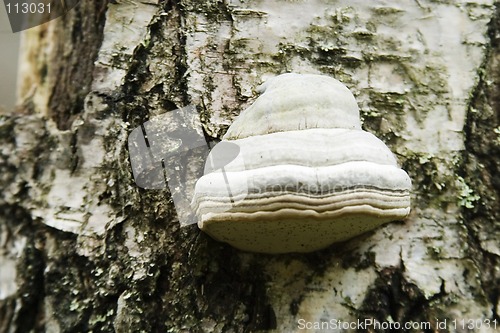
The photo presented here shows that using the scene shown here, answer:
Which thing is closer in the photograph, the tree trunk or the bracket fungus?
the bracket fungus

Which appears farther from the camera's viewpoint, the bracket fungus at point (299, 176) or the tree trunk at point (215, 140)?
the tree trunk at point (215, 140)

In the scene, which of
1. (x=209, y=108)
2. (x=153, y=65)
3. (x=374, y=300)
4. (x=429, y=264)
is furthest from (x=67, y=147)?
(x=429, y=264)

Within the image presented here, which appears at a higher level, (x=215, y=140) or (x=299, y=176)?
(x=299, y=176)

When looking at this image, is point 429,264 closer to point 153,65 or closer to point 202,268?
point 202,268
